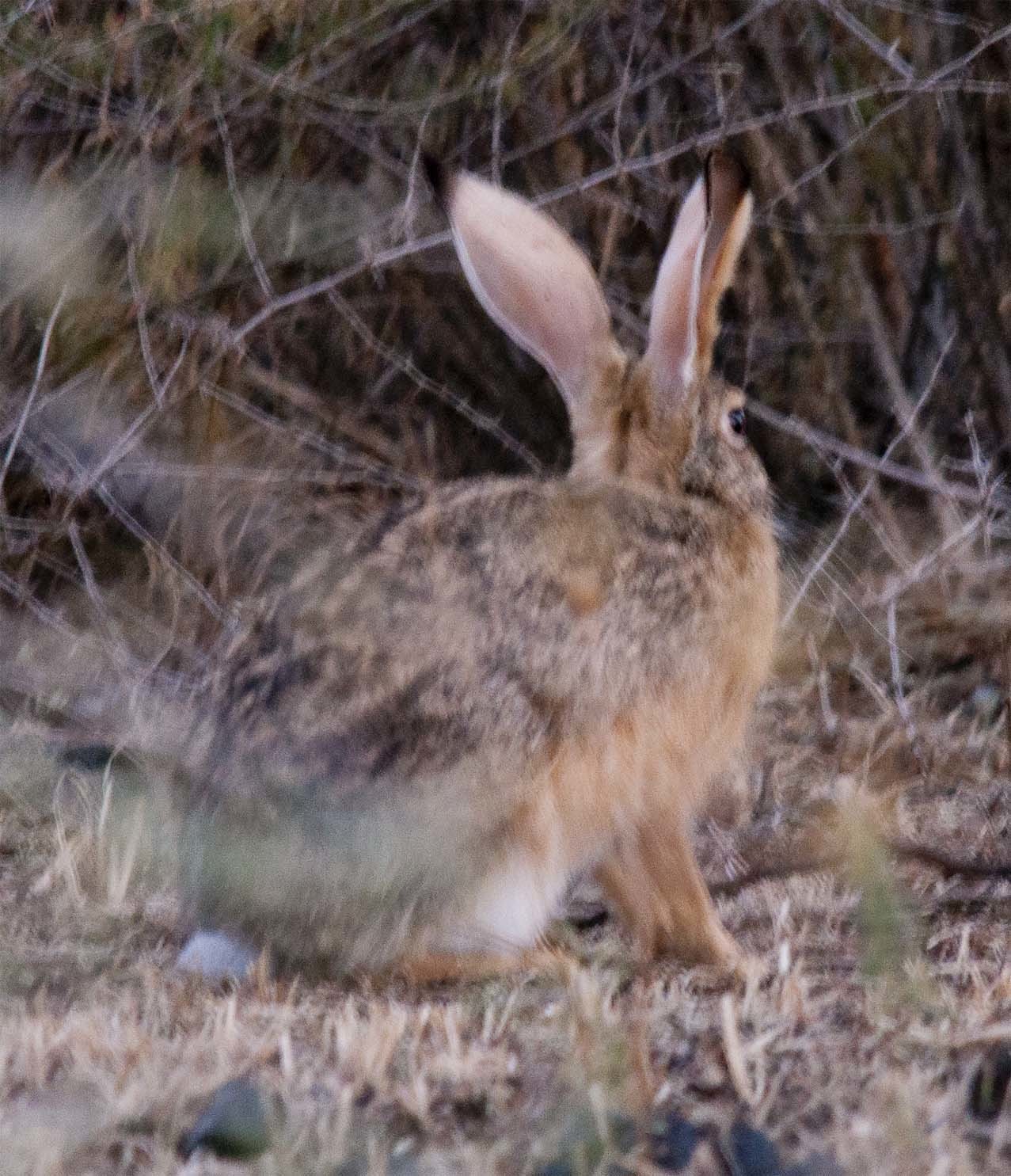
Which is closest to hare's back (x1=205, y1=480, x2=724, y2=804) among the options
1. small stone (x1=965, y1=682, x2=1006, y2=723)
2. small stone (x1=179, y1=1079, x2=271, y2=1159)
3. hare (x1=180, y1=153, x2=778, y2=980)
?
hare (x1=180, y1=153, x2=778, y2=980)

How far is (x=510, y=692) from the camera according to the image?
10.2 ft

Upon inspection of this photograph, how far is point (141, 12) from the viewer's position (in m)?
4.19

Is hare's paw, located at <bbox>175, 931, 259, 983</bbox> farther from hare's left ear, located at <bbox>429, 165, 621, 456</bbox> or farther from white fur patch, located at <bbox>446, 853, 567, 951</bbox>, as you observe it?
hare's left ear, located at <bbox>429, 165, 621, 456</bbox>

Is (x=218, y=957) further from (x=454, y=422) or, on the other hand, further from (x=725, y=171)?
(x=454, y=422)

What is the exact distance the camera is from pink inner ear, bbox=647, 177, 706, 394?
3.56m

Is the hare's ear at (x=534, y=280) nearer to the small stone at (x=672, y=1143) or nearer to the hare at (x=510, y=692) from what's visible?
the hare at (x=510, y=692)

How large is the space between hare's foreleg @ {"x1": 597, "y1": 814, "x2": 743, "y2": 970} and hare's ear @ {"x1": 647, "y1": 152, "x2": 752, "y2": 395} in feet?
2.50

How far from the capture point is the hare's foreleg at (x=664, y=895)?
3.30 meters

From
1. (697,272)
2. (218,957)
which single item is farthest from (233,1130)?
(697,272)

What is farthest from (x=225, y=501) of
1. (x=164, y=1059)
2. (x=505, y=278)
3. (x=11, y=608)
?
(x=164, y=1059)

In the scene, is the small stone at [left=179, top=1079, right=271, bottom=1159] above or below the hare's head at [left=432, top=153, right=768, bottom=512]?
below

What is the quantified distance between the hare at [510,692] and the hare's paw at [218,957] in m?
0.01

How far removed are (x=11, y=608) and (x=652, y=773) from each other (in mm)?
2001

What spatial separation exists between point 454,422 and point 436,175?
1759 millimetres
